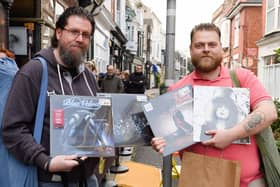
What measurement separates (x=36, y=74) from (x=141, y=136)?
0.72m

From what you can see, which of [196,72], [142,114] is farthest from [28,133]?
[196,72]

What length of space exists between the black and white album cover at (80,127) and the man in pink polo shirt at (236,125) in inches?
12.6

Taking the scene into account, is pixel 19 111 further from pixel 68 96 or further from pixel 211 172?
pixel 211 172

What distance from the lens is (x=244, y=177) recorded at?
7.12 feet

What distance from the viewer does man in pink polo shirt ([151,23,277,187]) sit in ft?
6.76

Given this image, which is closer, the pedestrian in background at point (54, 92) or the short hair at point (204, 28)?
the pedestrian in background at point (54, 92)

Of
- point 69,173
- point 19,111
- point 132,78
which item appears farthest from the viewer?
point 132,78

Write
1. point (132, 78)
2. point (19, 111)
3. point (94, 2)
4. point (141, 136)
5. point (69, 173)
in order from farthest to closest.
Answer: point (94, 2), point (132, 78), point (141, 136), point (69, 173), point (19, 111)

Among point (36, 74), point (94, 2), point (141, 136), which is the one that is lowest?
point (141, 136)

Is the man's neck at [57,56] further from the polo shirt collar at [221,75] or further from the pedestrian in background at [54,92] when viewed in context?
the polo shirt collar at [221,75]

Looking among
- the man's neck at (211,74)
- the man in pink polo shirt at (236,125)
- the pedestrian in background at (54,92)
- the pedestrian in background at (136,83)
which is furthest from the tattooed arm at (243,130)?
the pedestrian in background at (136,83)

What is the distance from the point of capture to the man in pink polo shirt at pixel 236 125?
2061mm

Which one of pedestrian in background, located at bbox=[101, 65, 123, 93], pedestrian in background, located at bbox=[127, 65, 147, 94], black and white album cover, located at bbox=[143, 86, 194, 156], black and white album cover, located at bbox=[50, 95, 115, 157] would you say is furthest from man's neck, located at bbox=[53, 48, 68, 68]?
pedestrian in background, located at bbox=[127, 65, 147, 94]

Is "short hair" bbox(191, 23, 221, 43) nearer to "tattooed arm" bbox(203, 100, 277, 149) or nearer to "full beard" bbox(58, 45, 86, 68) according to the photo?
"tattooed arm" bbox(203, 100, 277, 149)
